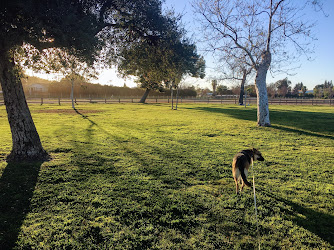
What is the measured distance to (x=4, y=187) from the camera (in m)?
4.66

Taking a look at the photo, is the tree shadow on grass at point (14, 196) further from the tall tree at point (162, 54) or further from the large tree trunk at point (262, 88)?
the large tree trunk at point (262, 88)

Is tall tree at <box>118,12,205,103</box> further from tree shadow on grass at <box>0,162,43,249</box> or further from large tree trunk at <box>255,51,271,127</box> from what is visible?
large tree trunk at <box>255,51,271,127</box>

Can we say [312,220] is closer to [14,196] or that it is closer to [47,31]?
[14,196]

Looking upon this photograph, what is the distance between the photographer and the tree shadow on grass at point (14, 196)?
319 cm

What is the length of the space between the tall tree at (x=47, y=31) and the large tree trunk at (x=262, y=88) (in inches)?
315

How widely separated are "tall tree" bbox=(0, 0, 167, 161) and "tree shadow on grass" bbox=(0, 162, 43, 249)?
3.00ft

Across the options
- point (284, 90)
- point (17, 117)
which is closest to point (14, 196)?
point (17, 117)

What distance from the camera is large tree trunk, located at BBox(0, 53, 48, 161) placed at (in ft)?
19.4

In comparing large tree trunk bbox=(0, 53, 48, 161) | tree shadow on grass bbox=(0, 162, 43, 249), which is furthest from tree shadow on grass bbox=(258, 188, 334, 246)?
large tree trunk bbox=(0, 53, 48, 161)

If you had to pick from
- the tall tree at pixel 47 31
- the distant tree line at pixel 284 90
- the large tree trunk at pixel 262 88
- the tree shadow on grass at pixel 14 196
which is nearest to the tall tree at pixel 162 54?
the tall tree at pixel 47 31

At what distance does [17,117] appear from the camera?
6.20m

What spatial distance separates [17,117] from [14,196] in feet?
9.32

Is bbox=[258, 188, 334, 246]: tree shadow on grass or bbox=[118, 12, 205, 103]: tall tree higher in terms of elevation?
bbox=[118, 12, 205, 103]: tall tree

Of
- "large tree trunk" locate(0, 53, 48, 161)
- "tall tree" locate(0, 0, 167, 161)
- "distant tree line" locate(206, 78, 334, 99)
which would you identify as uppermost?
"distant tree line" locate(206, 78, 334, 99)
